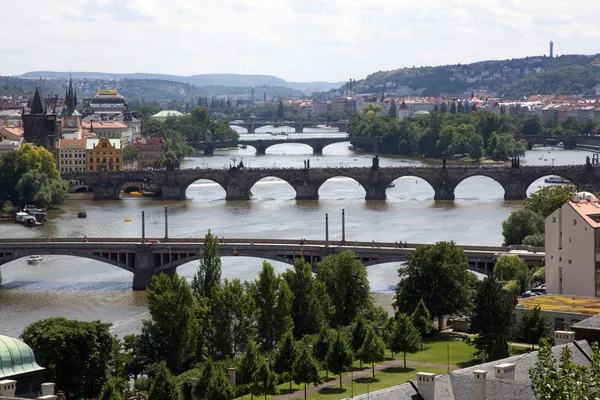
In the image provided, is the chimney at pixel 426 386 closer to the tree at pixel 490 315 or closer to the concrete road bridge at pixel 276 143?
the tree at pixel 490 315

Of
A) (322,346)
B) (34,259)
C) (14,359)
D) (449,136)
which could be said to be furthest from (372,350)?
(449,136)

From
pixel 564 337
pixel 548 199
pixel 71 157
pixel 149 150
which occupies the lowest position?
pixel 564 337

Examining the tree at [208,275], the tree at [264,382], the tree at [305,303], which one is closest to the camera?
the tree at [264,382]

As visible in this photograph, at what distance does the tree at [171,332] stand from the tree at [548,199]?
70.6ft

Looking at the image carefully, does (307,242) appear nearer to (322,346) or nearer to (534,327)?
(322,346)

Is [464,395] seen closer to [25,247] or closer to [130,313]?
[130,313]

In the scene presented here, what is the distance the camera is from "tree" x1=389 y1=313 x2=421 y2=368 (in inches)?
1433

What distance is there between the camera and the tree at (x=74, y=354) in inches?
1394

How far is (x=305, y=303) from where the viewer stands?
138ft

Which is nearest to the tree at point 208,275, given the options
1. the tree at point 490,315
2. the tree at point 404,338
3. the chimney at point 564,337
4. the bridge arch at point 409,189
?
the tree at point 404,338

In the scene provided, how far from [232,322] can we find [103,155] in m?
72.5

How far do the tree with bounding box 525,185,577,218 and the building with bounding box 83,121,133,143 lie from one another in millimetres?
73234

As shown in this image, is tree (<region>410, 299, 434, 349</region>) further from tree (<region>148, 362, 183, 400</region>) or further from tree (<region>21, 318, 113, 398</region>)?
tree (<region>148, 362, 183, 400</region>)

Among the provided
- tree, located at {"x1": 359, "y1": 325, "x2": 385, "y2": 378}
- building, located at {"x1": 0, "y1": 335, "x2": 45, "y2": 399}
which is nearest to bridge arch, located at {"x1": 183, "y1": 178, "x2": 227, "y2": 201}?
tree, located at {"x1": 359, "y1": 325, "x2": 385, "y2": 378}
